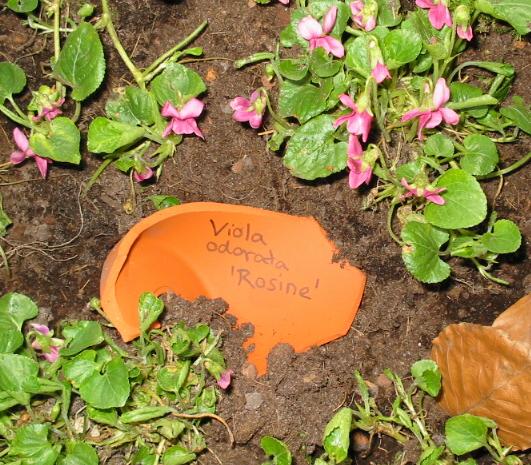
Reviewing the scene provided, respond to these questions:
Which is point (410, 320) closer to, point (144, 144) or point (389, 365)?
point (389, 365)

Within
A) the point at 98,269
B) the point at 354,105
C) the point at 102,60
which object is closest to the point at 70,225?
the point at 98,269

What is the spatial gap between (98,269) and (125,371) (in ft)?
0.82

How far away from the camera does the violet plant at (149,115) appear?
130 cm

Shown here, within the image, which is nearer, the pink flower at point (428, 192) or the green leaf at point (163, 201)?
the pink flower at point (428, 192)

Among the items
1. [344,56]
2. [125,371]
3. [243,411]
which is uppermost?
[344,56]

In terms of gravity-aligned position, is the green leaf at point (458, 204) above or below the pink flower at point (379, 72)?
below

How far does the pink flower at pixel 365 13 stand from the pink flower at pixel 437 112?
0.50 ft

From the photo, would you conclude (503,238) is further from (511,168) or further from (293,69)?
(293,69)

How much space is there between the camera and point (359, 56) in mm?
1243

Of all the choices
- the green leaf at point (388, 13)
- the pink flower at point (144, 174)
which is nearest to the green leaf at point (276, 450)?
the pink flower at point (144, 174)

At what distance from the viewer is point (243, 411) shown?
4.50 feet

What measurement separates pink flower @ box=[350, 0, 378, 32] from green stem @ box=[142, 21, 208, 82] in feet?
0.99

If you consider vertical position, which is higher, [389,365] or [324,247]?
[324,247]

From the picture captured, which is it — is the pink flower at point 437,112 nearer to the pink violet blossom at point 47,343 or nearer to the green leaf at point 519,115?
the green leaf at point 519,115
